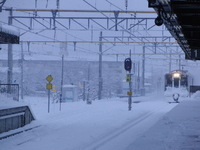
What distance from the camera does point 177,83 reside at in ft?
118

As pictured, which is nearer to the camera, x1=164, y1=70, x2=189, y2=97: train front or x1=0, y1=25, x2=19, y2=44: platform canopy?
x1=0, y1=25, x2=19, y2=44: platform canopy

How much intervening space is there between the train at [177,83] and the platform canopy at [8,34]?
78.5 ft

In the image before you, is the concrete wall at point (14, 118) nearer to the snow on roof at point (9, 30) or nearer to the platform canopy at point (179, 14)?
the snow on roof at point (9, 30)

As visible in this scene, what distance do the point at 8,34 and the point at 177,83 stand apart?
82.9ft

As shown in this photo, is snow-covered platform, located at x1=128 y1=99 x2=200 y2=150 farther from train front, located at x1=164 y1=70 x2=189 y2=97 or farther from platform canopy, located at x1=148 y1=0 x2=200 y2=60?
train front, located at x1=164 y1=70 x2=189 y2=97

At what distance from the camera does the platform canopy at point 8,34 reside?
13.1 metres

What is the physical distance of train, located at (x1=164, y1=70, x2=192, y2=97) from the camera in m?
35.6

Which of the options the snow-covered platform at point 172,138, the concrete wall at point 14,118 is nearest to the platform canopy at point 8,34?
the concrete wall at point 14,118

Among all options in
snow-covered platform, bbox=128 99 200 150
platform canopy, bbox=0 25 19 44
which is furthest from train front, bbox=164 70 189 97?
platform canopy, bbox=0 25 19 44

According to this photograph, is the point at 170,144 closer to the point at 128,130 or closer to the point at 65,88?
the point at 128,130

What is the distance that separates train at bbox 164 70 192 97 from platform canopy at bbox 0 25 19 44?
78.5 feet

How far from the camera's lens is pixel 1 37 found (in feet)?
44.0

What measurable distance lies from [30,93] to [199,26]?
2181 inches

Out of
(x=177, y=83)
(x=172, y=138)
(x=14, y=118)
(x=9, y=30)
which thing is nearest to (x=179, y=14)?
(x=172, y=138)
